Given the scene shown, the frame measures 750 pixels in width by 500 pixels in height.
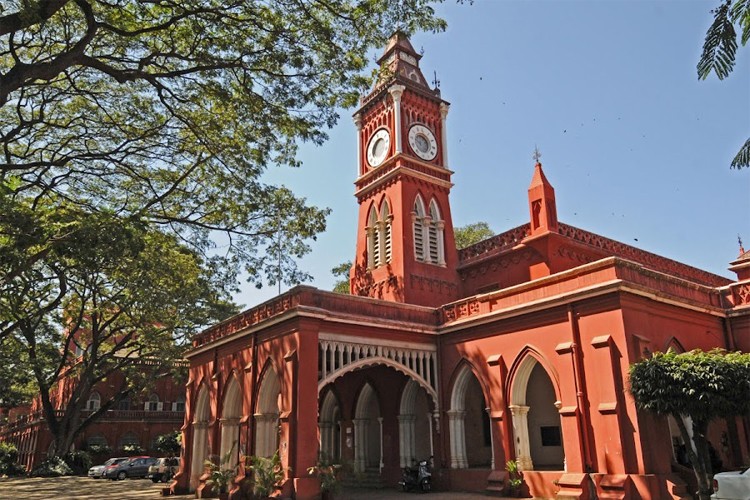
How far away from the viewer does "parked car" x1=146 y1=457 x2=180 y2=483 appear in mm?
25250

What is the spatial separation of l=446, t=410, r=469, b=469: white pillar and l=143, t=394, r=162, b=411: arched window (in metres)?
31.4

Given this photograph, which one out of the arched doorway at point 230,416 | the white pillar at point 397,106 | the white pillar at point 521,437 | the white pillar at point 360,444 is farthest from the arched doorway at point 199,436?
the white pillar at point 397,106

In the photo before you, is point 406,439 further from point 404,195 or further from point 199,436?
point 404,195

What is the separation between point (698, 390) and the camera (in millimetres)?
11836

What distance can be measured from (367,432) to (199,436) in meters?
5.99

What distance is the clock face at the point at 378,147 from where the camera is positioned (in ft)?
74.5

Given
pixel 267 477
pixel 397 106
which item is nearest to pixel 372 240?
pixel 397 106

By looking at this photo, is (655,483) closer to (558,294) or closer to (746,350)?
(558,294)

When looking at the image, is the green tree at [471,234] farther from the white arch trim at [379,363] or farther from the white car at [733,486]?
the white car at [733,486]

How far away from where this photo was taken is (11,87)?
9516 millimetres

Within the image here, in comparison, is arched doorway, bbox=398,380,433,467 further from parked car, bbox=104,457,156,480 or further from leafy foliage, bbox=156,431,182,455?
leafy foliage, bbox=156,431,182,455

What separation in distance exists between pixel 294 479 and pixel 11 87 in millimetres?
9882

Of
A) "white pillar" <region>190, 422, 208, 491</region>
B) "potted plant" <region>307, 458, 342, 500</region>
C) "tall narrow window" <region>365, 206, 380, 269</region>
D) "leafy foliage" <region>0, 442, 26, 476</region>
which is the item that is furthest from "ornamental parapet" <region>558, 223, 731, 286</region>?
"leafy foliage" <region>0, 442, 26, 476</region>

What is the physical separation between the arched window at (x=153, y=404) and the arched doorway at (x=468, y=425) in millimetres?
30856
